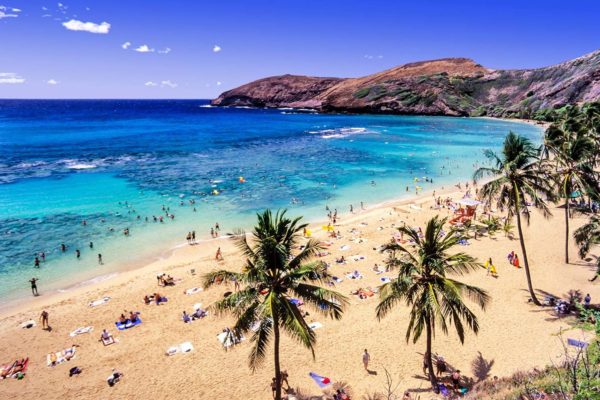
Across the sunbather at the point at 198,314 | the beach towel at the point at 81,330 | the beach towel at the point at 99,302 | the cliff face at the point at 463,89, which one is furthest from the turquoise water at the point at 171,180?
the cliff face at the point at 463,89

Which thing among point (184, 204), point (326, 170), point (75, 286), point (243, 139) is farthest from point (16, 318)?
point (243, 139)

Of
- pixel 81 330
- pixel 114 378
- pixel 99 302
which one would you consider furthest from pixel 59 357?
pixel 99 302

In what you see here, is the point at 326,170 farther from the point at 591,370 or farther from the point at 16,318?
the point at 591,370

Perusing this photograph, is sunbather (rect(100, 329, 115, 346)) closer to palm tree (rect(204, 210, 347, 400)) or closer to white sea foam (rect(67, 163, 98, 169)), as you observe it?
palm tree (rect(204, 210, 347, 400))

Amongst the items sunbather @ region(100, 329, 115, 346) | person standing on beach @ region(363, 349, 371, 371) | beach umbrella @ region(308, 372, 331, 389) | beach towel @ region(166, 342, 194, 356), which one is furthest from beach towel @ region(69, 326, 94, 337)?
person standing on beach @ region(363, 349, 371, 371)

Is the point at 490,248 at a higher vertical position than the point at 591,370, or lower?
lower

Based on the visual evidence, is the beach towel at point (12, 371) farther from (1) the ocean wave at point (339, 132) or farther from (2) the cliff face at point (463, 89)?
(2) the cliff face at point (463, 89)
